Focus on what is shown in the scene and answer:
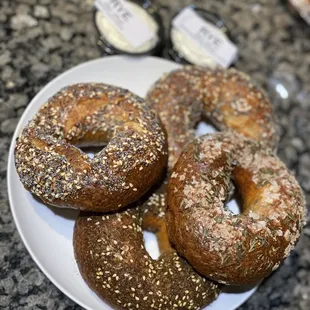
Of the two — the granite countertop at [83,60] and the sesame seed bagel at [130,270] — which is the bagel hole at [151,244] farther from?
the granite countertop at [83,60]

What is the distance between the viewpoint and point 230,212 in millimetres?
1460

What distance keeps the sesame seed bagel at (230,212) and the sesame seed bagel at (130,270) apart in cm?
7

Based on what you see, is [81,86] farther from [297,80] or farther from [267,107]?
[297,80]

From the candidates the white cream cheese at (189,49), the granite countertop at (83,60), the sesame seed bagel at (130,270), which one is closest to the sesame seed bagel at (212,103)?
the white cream cheese at (189,49)

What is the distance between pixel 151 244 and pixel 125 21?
2.73 ft

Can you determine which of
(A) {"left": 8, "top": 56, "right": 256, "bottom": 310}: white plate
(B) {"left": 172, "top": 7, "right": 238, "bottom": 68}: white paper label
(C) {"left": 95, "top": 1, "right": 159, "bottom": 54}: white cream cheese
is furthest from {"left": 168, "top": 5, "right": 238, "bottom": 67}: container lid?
(A) {"left": 8, "top": 56, "right": 256, "bottom": 310}: white plate

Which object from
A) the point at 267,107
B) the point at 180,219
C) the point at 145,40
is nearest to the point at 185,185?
the point at 180,219

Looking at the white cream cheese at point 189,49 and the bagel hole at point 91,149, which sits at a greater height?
the white cream cheese at point 189,49

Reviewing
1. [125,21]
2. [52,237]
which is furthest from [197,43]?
[52,237]

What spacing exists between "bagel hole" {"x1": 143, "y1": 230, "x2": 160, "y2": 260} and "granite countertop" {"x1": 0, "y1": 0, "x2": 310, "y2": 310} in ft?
0.88

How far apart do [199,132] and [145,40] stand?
39cm

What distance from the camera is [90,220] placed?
4.90ft

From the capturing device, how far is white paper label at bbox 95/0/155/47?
1.93 m

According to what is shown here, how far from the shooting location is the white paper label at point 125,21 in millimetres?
1929
